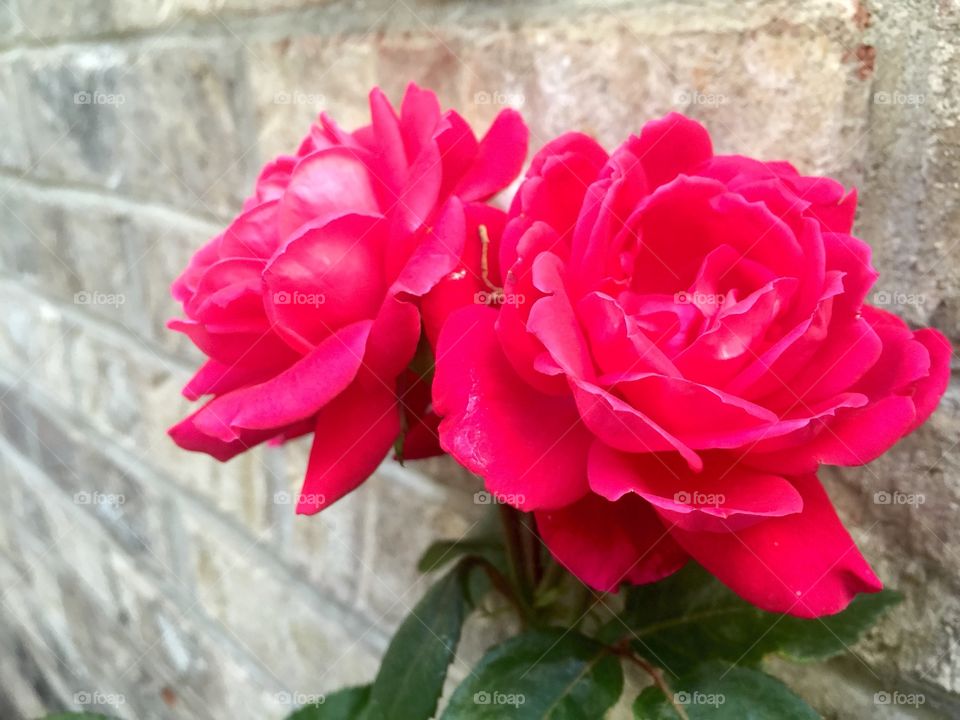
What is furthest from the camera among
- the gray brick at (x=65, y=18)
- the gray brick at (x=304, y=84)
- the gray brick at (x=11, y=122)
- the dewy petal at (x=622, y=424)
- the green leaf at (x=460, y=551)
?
the gray brick at (x=11, y=122)

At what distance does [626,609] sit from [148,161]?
65 centimetres

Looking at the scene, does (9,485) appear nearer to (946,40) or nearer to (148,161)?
(148,161)

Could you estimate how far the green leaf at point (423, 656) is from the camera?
0.38 m

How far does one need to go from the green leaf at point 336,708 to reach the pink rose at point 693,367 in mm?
228

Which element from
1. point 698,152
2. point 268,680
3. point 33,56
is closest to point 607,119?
point 698,152

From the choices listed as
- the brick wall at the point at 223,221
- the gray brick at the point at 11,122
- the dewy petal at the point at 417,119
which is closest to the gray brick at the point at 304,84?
the brick wall at the point at 223,221

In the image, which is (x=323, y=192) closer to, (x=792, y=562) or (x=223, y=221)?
(x=792, y=562)

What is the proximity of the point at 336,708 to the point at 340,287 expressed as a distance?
0.27 metres

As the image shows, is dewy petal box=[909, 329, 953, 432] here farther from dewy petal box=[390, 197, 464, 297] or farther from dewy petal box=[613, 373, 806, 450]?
dewy petal box=[390, 197, 464, 297]

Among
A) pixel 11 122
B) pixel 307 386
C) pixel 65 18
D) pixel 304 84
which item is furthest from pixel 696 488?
pixel 11 122

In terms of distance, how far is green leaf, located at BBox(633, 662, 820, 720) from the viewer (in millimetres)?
293

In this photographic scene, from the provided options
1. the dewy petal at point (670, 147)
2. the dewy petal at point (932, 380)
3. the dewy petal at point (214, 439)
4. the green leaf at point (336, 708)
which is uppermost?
the dewy petal at point (670, 147)

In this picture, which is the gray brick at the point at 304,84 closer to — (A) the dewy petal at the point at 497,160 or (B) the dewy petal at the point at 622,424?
(A) the dewy petal at the point at 497,160

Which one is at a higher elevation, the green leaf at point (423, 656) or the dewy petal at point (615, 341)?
the dewy petal at point (615, 341)
